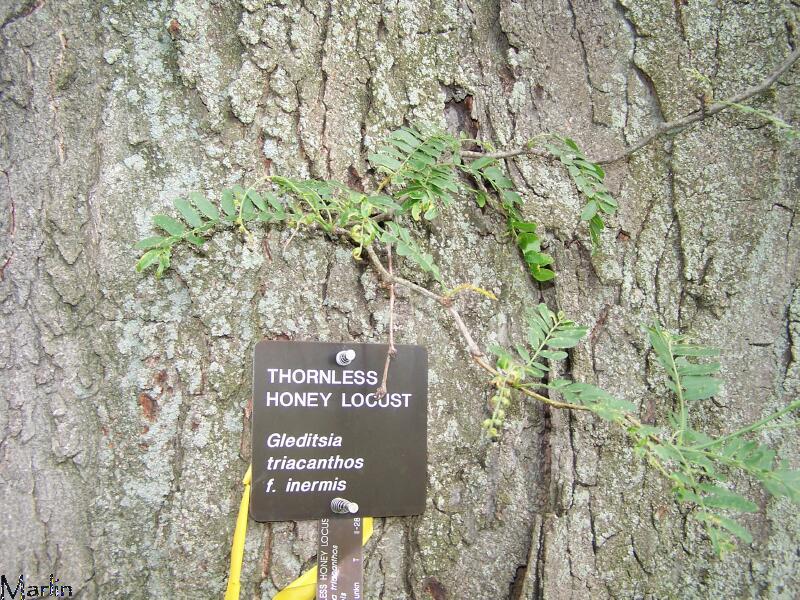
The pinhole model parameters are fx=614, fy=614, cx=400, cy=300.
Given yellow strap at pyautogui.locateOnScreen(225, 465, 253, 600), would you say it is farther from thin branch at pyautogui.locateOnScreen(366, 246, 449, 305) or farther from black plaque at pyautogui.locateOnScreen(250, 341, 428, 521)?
thin branch at pyautogui.locateOnScreen(366, 246, 449, 305)

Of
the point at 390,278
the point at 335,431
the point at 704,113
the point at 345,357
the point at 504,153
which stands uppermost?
the point at 704,113

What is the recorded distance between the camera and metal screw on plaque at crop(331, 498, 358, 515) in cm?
118

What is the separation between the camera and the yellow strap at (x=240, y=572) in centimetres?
113

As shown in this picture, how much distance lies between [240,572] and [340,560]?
0.61 ft

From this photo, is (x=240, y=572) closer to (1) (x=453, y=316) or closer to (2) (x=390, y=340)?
(2) (x=390, y=340)

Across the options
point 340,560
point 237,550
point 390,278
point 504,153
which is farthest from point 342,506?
point 504,153

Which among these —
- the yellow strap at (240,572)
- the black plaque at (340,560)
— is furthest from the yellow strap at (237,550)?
the black plaque at (340,560)

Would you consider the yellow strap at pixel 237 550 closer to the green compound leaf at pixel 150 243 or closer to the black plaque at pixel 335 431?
the black plaque at pixel 335 431

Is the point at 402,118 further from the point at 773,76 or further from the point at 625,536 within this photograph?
the point at 625,536

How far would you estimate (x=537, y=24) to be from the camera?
1.33m

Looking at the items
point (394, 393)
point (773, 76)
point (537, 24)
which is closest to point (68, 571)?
point (394, 393)

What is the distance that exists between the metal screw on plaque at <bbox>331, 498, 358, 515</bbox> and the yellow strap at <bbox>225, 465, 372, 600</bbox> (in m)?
0.12

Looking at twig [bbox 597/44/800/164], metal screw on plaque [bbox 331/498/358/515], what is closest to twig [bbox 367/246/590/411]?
metal screw on plaque [bbox 331/498/358/515]

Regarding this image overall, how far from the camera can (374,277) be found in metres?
1.23
